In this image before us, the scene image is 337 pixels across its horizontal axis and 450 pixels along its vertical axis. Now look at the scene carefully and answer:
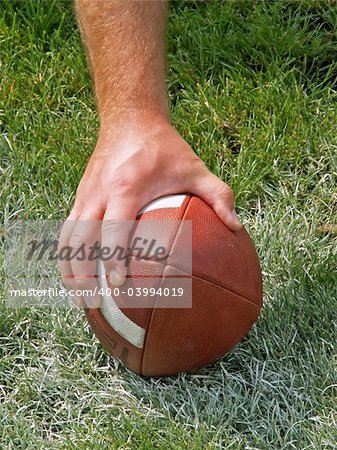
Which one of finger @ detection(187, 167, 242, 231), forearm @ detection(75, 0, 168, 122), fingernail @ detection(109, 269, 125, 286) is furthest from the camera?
forearm @ detection(75, 0, 168, 122)

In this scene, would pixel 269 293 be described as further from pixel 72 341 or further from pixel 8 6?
pixel 8 6

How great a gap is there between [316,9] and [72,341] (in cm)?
186

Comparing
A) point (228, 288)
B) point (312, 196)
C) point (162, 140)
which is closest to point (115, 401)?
point (228, 288)

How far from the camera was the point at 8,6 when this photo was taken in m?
4.11

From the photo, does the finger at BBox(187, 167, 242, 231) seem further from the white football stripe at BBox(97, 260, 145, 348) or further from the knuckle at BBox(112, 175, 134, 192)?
the white football stripe at BBox(97, 260, 145, 348)

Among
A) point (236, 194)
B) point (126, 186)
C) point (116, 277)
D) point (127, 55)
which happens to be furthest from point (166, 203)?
point (236, 194)

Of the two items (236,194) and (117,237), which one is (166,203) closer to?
(117,237)

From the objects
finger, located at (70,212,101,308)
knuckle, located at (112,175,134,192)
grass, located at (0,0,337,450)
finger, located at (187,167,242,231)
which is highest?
knuckle, located at (112,175,134,192)

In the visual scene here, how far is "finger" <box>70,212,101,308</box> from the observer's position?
9.12ft

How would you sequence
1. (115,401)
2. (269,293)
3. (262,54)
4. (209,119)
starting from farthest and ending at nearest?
1. (262,54)
2. (209,119)
3. (269,293)
4. (115,401)

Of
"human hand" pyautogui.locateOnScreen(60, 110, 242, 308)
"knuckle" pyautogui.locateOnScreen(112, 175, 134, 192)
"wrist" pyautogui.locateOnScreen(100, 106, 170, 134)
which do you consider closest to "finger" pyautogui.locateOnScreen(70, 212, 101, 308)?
Answer: "human hand" pyautogui.locateOnScreen(60, 110, 242, 308)

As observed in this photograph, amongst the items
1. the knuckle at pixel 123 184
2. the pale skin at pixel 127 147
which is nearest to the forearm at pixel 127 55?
the pale skin at pixel 127 147

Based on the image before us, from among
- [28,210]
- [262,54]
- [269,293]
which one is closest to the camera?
[269,293]

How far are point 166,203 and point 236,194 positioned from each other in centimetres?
73
